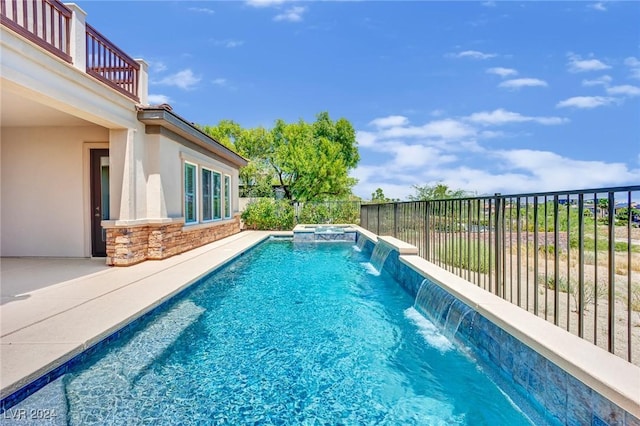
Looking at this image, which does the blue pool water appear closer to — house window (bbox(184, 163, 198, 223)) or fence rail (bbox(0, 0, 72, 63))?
fence rail (bbox(0, 0, 72, 63))

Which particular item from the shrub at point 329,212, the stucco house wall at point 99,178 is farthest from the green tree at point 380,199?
the stucco house wall at point 99,178

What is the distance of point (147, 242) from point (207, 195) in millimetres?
3819

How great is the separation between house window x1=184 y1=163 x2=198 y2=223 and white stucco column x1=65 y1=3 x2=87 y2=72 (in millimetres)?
3868

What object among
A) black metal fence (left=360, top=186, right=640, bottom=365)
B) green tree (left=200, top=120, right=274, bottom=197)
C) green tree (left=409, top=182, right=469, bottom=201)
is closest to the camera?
black metal fence (left=360, top=186, right=640, bottom=365)

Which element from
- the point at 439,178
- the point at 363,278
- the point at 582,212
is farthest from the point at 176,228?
the point at 439,178

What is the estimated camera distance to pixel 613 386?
1.76 m

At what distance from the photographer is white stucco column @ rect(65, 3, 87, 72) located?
18.4 feet

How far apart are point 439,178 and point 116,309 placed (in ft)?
56.9

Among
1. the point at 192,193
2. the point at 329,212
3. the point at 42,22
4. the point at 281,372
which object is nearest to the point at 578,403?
the point at 281,372

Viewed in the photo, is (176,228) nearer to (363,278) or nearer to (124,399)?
(363,278)

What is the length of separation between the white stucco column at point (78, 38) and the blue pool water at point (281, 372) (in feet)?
13.6

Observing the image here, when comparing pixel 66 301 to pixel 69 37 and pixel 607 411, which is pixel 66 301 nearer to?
pixel 69 37

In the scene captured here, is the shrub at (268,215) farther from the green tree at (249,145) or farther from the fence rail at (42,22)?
the fence rail at (42,22)

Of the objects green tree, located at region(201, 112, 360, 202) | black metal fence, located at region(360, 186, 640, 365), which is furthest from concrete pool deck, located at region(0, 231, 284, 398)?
green tree, located at region(201, 112, 360, 202)
